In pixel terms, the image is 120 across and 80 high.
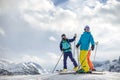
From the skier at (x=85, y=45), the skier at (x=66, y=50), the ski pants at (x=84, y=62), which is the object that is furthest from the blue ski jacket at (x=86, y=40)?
the skier at (x=66, y=50)

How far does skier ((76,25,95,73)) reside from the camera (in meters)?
20.9

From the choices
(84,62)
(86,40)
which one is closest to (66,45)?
(86,40)

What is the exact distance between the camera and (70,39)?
2338cm

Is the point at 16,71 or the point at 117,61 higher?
the point at 117,61

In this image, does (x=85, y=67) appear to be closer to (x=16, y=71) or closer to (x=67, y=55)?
(x=67, y=55)

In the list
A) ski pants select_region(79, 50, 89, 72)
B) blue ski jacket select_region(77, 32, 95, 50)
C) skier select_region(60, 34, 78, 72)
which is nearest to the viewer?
ski pants select_region(79, 50, 89, 72)

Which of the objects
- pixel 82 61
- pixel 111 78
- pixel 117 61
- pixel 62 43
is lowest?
pixel 111 78

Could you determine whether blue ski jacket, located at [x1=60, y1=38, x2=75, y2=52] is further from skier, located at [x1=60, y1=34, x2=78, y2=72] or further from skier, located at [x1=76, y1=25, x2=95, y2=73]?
skier, located at [x1=76, y1=25, x2=95, y2=73]

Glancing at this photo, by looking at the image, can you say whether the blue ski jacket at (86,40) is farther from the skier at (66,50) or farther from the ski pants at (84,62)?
the skier at (66,50)

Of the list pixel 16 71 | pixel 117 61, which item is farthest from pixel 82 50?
pixel 117 61

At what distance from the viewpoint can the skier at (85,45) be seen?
20.9 meters

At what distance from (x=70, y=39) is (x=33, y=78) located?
4.62 metres

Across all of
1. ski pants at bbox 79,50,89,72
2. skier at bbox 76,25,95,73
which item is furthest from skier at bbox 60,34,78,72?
ski pants at bbox 79,50,89,72

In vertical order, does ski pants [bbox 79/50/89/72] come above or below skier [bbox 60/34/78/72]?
below
